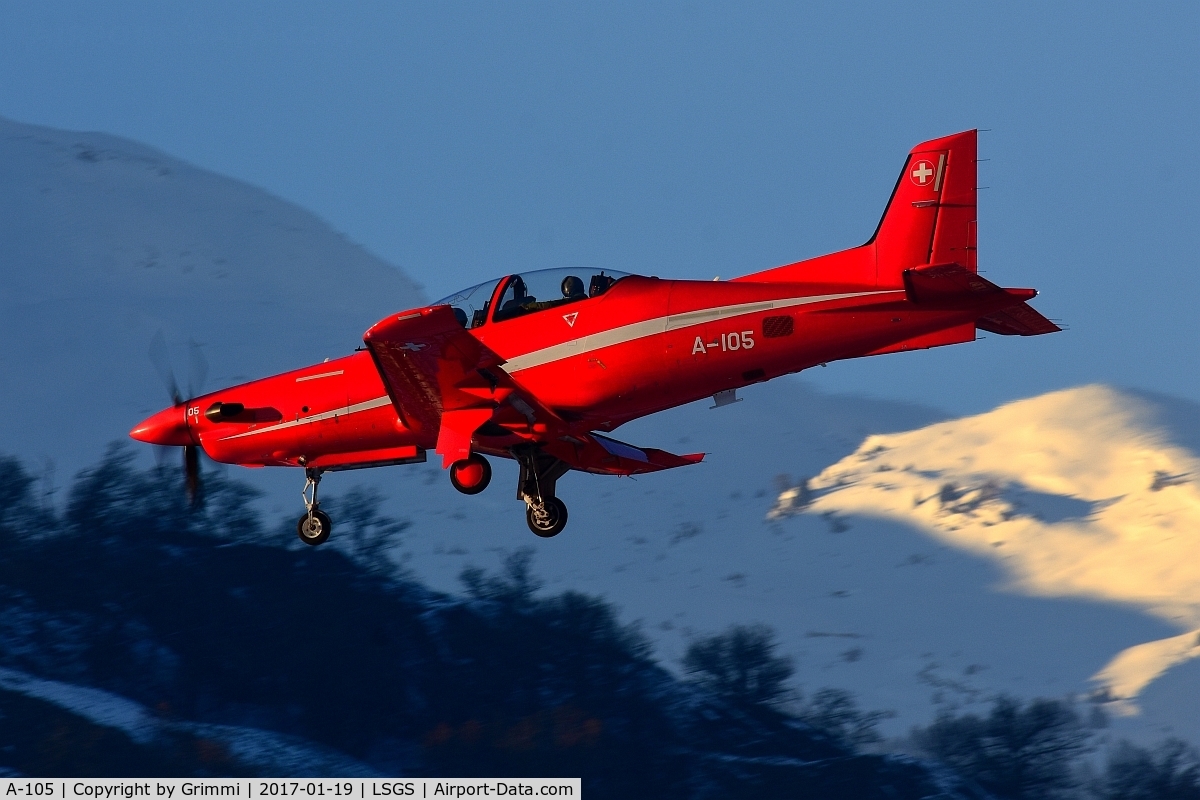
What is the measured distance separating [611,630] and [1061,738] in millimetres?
20375

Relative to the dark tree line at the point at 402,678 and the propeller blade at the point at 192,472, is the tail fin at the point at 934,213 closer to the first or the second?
the propeller blade at the point at 192,472

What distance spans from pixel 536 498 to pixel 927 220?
24.2ft

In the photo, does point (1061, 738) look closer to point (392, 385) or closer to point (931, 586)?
point (931, 586)

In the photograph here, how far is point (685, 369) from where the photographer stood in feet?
73.5

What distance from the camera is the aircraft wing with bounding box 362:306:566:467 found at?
846 inches

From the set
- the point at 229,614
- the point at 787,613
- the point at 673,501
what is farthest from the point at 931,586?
the point at 229,614

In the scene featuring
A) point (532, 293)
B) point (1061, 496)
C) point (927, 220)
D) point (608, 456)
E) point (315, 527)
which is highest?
point (1061, 496)

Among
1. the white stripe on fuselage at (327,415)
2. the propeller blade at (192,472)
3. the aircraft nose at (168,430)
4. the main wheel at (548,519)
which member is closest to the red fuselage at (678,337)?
the white stripe on fuselage at (327,415)

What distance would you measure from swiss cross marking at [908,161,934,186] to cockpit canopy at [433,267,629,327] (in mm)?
4396

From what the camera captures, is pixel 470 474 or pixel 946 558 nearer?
pixel 470 474

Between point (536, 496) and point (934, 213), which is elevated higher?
point (934, 213)

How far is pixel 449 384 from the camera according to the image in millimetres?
22562
